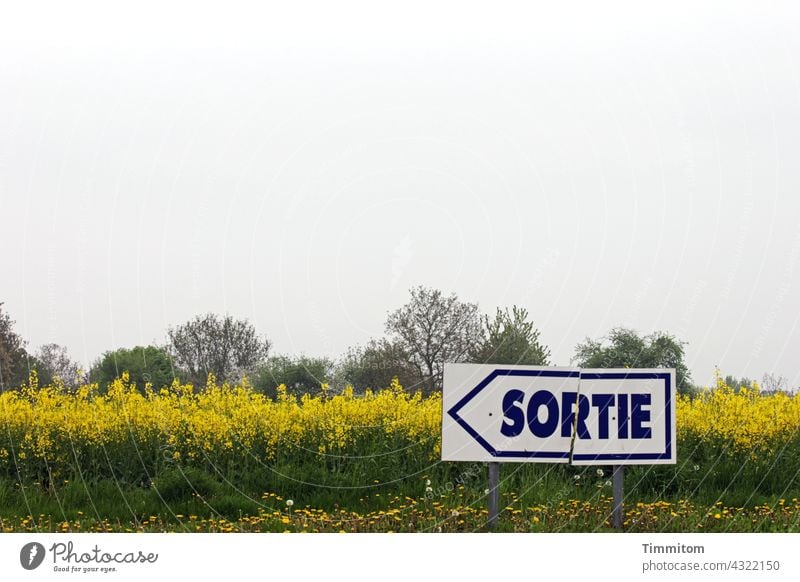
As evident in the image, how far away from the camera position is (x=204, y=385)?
8672 millimetres

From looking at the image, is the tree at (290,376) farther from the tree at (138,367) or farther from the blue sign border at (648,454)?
the blue sign border at (648,454)

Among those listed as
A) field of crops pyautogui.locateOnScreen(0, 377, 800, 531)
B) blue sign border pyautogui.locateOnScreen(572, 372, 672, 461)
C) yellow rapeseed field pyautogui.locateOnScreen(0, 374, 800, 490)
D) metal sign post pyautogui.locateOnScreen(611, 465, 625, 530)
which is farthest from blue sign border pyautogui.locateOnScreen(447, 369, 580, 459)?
yellow rapeseed field pyautogui.locateOnScreen(0, 374, 800, 490)

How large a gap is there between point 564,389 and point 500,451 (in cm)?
59

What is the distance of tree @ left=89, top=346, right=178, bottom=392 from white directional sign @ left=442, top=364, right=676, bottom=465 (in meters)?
3.60

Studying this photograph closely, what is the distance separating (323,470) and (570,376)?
2591mm

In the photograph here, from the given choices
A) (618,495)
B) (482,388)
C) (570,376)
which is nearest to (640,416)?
(570,376)

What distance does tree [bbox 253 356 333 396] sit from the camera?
8.61m

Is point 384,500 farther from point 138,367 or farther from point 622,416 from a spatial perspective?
point 138,367

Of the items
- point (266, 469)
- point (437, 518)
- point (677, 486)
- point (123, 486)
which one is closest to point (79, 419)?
point (123, 486)

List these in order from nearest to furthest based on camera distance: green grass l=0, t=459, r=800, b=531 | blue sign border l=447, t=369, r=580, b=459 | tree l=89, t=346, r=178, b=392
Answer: blue sign border l=447, t=369, r=580, b=459, green grass l=0, t=459, r=800, b=531, tree l=89, t=346, r=178, b=392

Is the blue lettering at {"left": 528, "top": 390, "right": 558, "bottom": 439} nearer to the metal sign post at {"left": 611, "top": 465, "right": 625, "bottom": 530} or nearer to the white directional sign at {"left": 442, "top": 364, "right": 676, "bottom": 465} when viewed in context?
the white directional sign at {"left": 442, "top": 364, "right": 676, "bottom": 465}

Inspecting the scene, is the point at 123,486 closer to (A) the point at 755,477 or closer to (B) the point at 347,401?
(B) the point at 347,401

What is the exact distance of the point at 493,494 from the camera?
6.12 metres

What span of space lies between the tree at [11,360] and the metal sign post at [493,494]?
17.8 ft
